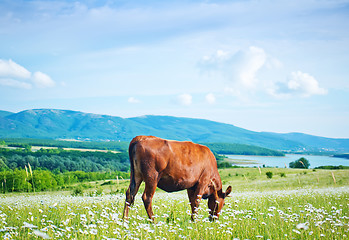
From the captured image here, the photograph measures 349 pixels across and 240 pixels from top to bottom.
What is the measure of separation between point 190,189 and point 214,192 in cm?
90

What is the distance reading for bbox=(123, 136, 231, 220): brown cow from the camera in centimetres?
869

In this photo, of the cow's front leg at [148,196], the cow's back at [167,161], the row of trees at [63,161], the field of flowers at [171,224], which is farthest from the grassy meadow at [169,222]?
the row of trees at [63,161]

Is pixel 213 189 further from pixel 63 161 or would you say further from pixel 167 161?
pixel 63 161

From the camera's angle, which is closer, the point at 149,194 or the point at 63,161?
the point at 149,194

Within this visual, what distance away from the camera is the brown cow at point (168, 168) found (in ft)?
28.5

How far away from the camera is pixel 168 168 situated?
8953 mm

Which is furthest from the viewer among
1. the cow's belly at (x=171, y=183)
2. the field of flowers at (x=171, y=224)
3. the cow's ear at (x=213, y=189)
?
the cow's ear at (x=213, y=189)

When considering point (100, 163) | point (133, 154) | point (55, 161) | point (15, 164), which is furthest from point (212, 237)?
point (100, 163)

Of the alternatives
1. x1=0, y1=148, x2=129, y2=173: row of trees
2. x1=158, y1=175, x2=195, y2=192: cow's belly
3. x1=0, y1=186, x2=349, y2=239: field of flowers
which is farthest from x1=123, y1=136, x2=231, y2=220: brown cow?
x1=0, y1=148, x2=129, y2=173: row of trees

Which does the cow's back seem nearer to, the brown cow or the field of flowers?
the brown cow

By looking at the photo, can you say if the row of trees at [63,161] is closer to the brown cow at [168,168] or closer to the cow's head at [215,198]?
the cow's head at [215,198]

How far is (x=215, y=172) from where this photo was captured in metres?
10.4

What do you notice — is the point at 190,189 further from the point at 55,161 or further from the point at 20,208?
the point at 55,161

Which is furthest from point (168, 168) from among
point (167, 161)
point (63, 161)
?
point (63, 161)
